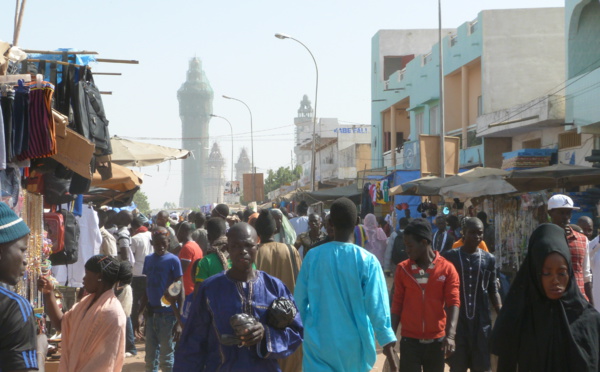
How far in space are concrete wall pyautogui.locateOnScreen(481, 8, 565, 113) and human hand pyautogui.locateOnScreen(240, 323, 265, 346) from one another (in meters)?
25.3

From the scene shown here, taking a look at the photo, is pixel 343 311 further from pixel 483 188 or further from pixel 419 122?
pixel 419 122

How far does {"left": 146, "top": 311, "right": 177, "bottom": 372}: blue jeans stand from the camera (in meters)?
8.91

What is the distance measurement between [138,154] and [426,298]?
5.91 metres

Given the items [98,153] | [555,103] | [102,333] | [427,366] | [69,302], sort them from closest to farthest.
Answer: [102,333] → [427,366] → [98,153] → [69,302] → [555,103]

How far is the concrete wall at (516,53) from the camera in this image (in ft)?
94.2

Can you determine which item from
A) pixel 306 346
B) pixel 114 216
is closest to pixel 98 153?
pixel 306 346

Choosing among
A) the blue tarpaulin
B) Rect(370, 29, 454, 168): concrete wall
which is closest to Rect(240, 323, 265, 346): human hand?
the blue tarpaulin

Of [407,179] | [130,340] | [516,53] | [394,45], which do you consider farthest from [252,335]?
[394,45]

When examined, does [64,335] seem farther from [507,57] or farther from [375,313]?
[507,57]

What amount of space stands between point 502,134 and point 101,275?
23292 millimetres

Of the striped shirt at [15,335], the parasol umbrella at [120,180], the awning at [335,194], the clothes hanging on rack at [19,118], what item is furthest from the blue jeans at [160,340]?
the awning at [335,194]

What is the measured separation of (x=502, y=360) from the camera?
15.8 feet

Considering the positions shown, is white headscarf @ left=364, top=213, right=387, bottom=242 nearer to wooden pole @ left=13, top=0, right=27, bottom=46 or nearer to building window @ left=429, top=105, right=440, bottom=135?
wooden pole @ left=13, top=0, right=27, bottom=46

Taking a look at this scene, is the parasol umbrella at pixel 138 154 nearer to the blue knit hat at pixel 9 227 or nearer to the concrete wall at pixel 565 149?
the blue knit hat at pixel 9 227
